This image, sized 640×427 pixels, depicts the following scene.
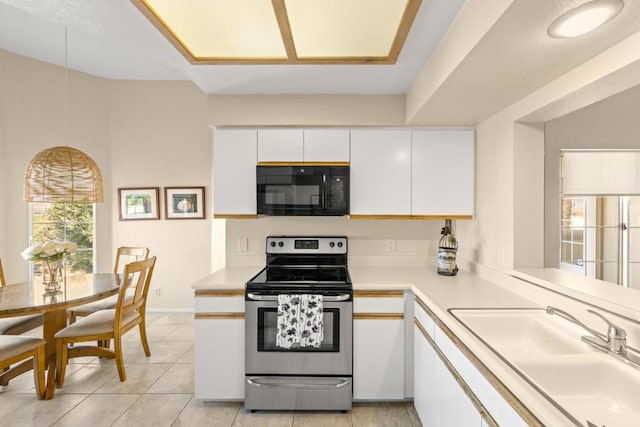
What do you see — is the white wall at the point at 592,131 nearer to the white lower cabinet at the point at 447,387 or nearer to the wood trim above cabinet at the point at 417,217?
the wood trim above cabinet at the point at 417,217

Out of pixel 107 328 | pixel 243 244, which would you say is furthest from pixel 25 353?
pixel 243 244

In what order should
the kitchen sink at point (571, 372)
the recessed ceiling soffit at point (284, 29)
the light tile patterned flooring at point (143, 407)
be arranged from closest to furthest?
the kitchen sink at point (571, 372) → the recessed ceiling soffit at point (284, 29) → the light tile patterned flooring at point (143, 407)

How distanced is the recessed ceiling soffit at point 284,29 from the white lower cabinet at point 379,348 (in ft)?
5.12

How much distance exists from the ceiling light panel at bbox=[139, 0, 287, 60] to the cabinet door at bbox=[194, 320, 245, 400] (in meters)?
1.69

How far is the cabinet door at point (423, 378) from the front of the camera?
1881mm

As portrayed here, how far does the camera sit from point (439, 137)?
274 cm

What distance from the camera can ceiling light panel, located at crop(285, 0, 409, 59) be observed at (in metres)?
1.58

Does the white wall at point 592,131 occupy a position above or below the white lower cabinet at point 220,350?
above

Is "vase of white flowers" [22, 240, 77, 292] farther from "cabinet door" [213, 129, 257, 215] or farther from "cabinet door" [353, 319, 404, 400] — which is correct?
"cabinet door" [353, 319, 404, 400]

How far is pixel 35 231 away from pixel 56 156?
5.71 feet

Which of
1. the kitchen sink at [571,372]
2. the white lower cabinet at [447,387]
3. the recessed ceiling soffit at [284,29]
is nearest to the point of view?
the kitchen sink at [571,372]

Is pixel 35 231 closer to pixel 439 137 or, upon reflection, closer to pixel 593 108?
pixel 439 137

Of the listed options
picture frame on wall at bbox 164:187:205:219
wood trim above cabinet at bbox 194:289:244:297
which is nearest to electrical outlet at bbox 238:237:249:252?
wood trim above cabinet at bbox 194:289:244:297

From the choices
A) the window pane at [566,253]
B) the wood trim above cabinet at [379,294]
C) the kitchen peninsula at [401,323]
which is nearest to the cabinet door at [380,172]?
the kitchen peninsula at [401,323]
